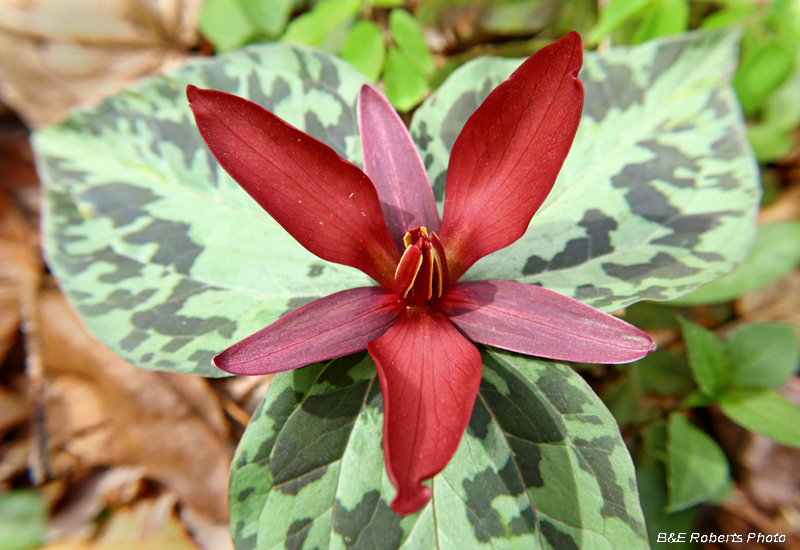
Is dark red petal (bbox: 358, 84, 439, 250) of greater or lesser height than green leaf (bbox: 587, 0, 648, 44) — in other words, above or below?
below

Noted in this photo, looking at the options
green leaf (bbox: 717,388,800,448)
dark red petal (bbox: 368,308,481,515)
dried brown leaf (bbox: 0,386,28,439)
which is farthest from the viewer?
dried brown leaf (bbox: 0,386,28,439)

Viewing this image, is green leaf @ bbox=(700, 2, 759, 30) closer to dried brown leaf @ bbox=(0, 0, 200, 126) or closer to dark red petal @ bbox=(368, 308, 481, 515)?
dark red petal @ bbox=(368, 308, 481, 515)

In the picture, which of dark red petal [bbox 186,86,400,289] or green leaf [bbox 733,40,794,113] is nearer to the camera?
dark red petal [bbox 186,86,400,289]

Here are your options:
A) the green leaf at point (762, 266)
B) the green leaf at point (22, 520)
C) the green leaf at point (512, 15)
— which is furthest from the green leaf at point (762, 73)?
the green leaf at point (22, 520)

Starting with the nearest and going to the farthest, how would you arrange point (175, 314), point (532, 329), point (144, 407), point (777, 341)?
point (532, 329) < point (175, 314) < point (777, 341) < point (144, 407)

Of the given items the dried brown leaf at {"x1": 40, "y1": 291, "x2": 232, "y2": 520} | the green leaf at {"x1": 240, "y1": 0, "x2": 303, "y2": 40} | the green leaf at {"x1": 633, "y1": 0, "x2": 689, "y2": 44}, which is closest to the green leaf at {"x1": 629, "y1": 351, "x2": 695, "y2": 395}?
the green leaf at {"x1": 633, "y1": 0, "x2": 689, "y2": 44}

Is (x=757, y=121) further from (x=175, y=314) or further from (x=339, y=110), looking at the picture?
(x=175, y=314)

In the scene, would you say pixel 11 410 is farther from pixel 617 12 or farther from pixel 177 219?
pixel 617 12

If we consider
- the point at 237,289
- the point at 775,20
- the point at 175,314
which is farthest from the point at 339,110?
the point at 775,20
